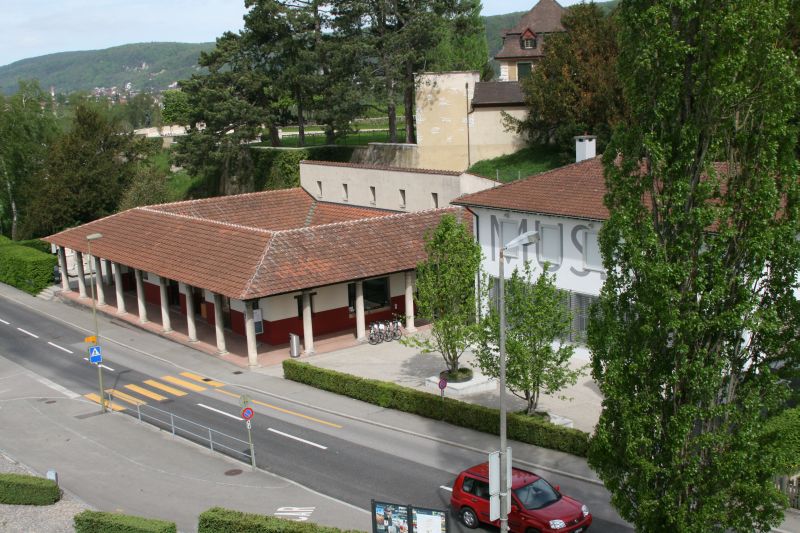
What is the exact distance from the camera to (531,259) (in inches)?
1399

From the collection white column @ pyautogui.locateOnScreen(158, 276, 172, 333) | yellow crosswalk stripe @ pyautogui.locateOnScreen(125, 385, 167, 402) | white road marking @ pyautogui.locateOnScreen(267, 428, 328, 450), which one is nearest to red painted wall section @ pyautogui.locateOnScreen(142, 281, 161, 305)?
white column @ pyautogui.locateOnScreen(158, 276, 172, 333)

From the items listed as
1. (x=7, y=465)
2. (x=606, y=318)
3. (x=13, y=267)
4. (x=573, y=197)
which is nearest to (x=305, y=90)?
(x=13, y=267)

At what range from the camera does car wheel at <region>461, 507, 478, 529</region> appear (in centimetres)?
2162

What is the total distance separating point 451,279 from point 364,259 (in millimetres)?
9828

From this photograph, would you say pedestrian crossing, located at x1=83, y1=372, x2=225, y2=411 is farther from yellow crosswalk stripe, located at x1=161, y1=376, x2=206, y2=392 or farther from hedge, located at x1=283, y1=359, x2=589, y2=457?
hedge, located at x1=283, y1=359, x2=589, y2=457

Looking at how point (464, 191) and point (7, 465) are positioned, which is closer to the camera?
point (7, 465)

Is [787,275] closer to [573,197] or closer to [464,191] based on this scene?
[573,197]

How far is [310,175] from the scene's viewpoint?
59.0 metres

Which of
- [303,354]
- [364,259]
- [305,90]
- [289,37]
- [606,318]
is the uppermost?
[289,37]

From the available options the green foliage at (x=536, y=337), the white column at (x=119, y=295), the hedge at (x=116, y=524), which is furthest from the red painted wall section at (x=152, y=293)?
the hedge at (x=116, y=524)

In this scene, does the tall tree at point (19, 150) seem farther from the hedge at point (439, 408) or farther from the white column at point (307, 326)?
Result: the hedge at point (439, 408)

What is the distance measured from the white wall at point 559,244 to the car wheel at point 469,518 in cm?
1283

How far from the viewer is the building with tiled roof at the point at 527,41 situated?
8512cm

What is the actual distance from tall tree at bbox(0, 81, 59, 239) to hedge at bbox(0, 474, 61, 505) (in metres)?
60.2
